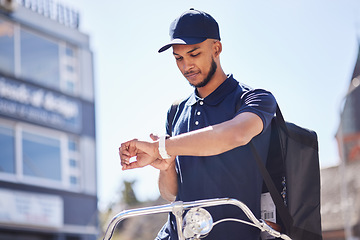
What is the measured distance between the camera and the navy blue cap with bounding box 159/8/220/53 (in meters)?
2.97

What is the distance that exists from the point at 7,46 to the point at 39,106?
2648mm

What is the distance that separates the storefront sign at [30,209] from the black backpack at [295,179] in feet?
69.2

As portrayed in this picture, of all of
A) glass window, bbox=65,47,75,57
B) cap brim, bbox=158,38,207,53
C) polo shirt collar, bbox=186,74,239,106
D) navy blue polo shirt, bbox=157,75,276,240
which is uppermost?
glass window, bbox=65,47,75,57

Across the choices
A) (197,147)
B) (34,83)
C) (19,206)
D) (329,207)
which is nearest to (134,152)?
(197,147)

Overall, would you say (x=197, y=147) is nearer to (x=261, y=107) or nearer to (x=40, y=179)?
(x=261, y=107)

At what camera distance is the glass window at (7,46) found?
2509 centimetres

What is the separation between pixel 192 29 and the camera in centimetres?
299

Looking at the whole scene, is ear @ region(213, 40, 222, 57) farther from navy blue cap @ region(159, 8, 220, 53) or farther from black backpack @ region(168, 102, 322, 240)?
black backpack @ region(168, 102, 322, 240)

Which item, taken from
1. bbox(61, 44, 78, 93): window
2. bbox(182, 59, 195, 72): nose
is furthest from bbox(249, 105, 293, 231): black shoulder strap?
bbox(61, 44, 78, 93): window

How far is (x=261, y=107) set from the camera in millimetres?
2881

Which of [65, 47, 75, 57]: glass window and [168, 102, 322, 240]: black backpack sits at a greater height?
[65, 47, 75, 57]: glass window

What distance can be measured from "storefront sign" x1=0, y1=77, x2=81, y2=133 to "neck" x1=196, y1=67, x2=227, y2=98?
2168 centimetres

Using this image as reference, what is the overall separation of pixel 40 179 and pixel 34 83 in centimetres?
391

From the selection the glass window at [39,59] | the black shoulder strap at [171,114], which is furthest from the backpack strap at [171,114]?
the glass window at [39,59]
